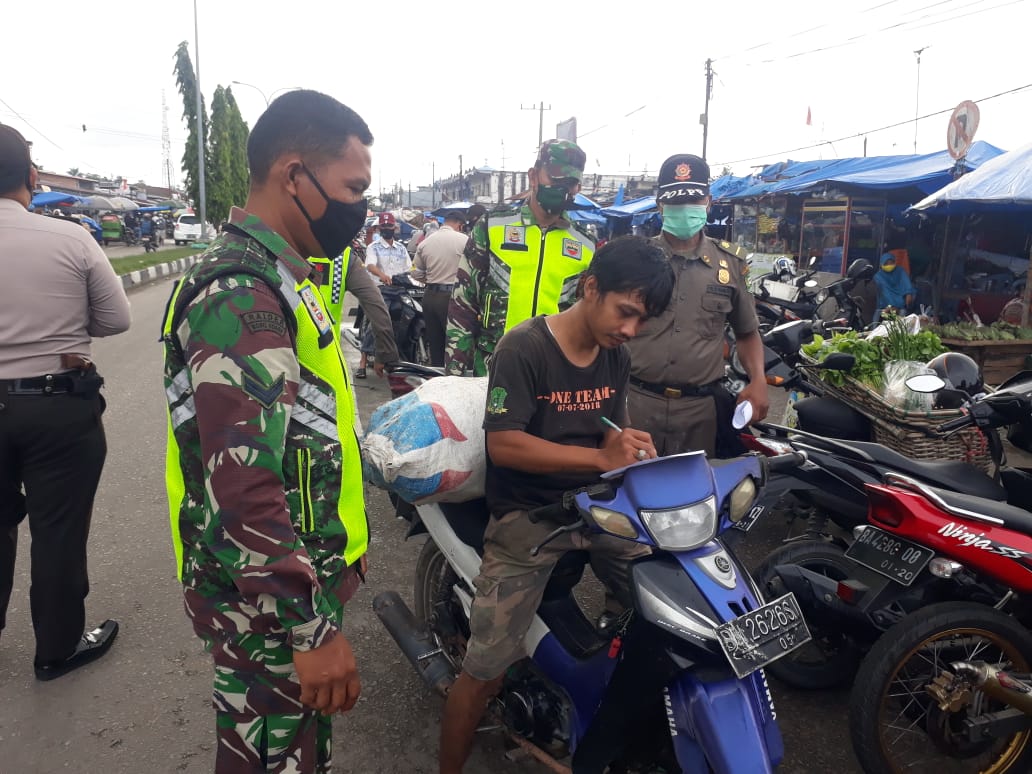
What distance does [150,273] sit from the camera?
18047 mm

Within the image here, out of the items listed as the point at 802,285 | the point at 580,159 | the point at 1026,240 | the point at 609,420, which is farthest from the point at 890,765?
the point at 1026,240

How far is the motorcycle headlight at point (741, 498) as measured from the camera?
5.96 ft

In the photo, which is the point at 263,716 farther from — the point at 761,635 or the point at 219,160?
the point at 219,160

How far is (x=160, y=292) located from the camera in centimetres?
1559

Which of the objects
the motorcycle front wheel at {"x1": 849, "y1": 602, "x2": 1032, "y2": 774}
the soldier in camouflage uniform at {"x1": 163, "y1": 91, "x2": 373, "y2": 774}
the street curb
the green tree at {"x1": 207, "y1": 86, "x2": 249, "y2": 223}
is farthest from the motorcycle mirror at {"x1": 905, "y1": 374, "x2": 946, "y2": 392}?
the green tree at {"x1": 207, "y1": 86, "x2": 249, "y2": 223}

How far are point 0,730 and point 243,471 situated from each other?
2.06m

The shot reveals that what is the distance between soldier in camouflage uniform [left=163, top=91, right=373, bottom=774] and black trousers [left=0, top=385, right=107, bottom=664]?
1345 mm

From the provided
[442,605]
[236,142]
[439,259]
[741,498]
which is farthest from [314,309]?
[236,142]

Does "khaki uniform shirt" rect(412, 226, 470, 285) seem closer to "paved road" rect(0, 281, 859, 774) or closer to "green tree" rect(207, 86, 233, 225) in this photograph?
"paved road" rect(0, 281, 859, 774)

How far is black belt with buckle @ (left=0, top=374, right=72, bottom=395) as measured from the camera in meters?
2.44

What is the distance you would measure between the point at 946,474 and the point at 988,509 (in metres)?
0.27

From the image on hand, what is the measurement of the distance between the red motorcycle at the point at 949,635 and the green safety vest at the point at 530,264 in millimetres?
1502

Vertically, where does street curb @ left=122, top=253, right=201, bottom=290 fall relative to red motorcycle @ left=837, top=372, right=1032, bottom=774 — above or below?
above

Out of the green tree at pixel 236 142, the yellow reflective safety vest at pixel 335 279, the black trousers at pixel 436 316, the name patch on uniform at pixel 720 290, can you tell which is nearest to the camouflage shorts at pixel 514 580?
the name patch on uniform at pixel 720 290
